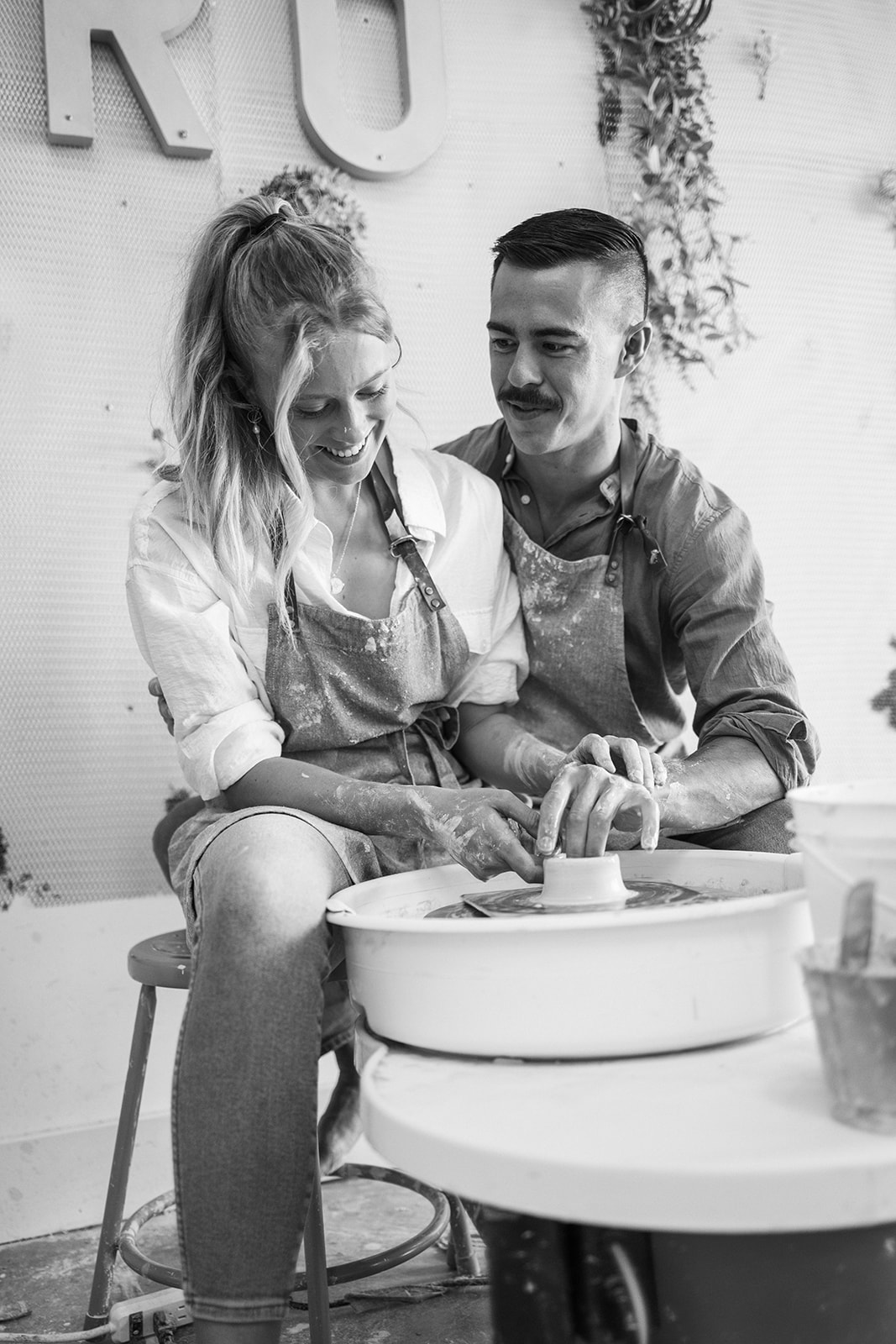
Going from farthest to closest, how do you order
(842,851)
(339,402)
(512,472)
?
(512,472) < (339,402) < (842,851)

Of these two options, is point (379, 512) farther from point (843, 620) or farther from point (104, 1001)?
point (843, 620)

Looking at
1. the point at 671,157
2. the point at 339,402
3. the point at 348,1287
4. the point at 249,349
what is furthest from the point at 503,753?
the point at 671,157

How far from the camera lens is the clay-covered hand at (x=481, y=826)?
1175 mm

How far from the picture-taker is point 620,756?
1.28 metres

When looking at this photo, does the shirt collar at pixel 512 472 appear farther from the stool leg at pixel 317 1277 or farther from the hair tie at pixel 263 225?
the stool leg at pixel 317 1277

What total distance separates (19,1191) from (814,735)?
1432 millimetres

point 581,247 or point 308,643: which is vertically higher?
point 581,247

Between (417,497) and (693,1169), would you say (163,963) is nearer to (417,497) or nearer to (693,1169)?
(417,497)

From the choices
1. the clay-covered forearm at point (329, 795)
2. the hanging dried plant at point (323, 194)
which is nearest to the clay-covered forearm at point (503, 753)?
the clay-covered forearm at point (329, 795)

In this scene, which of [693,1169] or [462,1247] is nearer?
[693,1169]

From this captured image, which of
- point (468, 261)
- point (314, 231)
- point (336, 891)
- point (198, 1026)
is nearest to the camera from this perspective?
point (198, 1026)

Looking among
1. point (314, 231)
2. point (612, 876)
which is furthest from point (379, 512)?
point (612, 876)

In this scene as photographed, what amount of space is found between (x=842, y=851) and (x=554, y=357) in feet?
3.50

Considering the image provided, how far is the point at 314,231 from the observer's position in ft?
4.81
